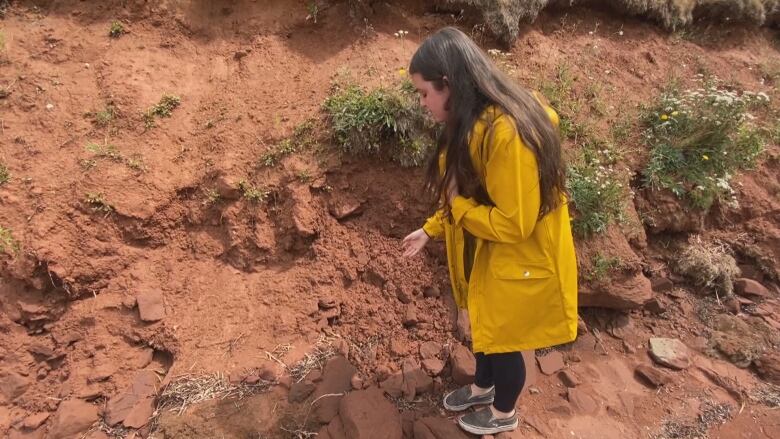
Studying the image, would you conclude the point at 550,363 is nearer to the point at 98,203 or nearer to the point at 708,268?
the point at 708,268

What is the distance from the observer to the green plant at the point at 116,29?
4.01m

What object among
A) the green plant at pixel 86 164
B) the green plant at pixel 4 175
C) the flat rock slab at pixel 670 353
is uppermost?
the green plant at pixel 86 164

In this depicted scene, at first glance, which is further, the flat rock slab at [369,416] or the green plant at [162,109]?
the green plant at [162,109]

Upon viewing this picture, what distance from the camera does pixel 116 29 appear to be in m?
4.01

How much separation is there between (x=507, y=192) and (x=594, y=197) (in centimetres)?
213

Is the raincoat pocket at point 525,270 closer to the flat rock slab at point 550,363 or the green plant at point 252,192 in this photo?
the flat rock slab at point 550,363

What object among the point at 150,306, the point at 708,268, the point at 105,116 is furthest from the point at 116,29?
the point at 708,268

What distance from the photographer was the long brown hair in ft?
5.80

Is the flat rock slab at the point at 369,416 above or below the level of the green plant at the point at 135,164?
below

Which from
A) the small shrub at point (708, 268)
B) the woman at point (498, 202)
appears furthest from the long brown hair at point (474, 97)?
the small shrub at point (708, 268)

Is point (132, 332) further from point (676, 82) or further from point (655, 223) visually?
point (676, 82)

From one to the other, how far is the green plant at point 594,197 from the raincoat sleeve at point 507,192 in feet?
6.29

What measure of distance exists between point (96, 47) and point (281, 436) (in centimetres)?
363

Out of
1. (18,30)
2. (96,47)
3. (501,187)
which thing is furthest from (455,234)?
(18,30)
